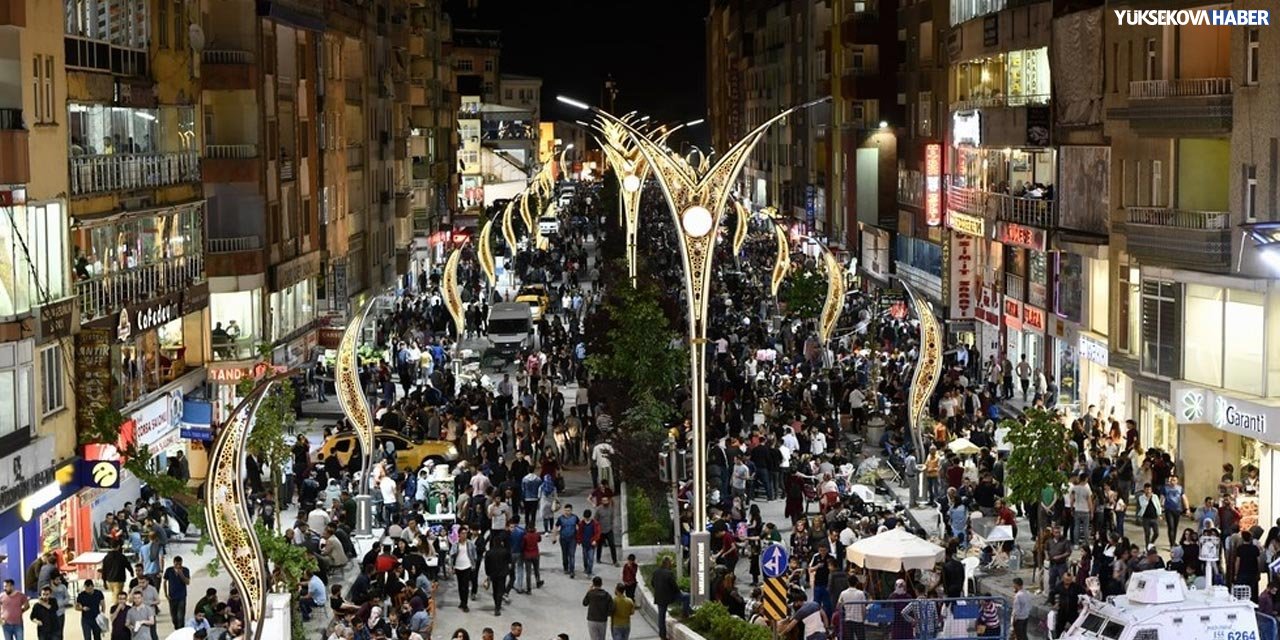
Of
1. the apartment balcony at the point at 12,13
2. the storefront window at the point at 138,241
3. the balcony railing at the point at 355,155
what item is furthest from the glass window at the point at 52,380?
the balcony railing at the point at 355,155

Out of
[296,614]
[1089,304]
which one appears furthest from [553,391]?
Result: [296,614]

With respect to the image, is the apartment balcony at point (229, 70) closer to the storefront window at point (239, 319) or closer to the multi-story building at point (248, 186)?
the multi-story building at point (248, 186)

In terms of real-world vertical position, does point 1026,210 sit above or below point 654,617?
above

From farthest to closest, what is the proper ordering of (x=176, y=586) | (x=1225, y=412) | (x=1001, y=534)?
(x=1225, y=412)
(x=1001, y=534)
(x=176, y=586)

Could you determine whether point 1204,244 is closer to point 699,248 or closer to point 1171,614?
point 699,248

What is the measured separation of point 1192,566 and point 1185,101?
43.7 feet

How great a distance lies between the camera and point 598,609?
1169 inches

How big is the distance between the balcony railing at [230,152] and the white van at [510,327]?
52.4ft

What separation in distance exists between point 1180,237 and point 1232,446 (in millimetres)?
4026

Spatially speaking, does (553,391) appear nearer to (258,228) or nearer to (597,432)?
(597,432)

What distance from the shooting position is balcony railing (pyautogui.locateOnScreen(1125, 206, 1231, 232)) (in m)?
40.7

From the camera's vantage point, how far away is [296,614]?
1149 inches

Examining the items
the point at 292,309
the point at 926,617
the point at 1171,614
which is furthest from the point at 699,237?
the point at 292,309

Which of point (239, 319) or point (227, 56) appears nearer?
point (227, 56)
